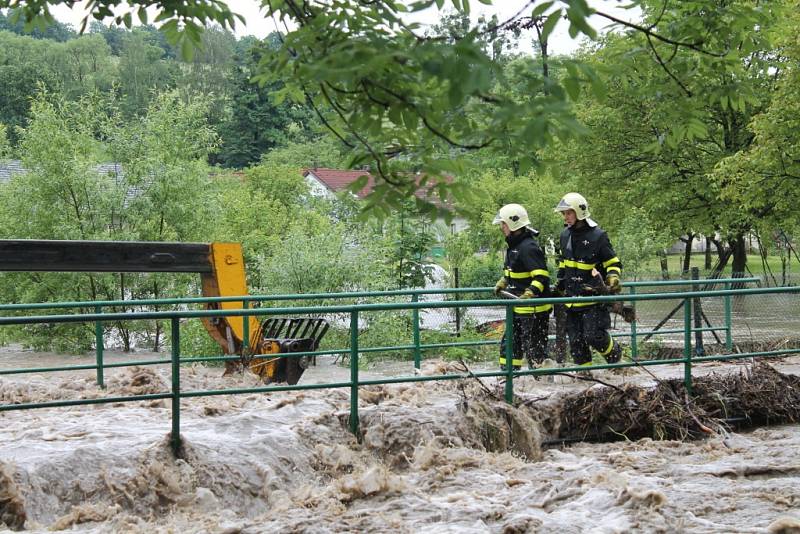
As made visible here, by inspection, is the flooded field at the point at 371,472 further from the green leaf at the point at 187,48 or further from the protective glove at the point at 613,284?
the green leaf at the point at 187,48

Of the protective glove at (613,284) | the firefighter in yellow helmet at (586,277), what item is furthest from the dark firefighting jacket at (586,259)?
the protective glove at (613,284)

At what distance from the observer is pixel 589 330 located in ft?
32.0

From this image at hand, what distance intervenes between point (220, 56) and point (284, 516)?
296 feet

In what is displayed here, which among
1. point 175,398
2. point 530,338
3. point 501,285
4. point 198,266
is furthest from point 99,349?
point 530,338

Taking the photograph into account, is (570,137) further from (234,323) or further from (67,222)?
(67,222)

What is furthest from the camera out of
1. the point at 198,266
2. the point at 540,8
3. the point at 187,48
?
the point at 198,266

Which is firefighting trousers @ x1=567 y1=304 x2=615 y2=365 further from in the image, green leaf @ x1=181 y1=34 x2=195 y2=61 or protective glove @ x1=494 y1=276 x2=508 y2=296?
green leaf @ x1=181 y1=34 x2=195 y2=61

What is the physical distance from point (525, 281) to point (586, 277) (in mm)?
642

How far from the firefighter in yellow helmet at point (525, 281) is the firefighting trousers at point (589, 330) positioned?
0.94 ft

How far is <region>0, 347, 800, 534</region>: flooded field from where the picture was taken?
6625mm

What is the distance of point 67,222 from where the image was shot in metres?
21.1

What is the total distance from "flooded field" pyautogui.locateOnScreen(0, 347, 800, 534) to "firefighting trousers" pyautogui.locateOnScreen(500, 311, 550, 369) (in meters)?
0.72

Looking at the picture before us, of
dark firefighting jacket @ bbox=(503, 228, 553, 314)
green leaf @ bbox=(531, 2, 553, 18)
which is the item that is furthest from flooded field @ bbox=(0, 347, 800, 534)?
green leaf @ bbox=(531, 2, 553, 18)

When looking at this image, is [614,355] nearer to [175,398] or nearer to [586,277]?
[586,277]
